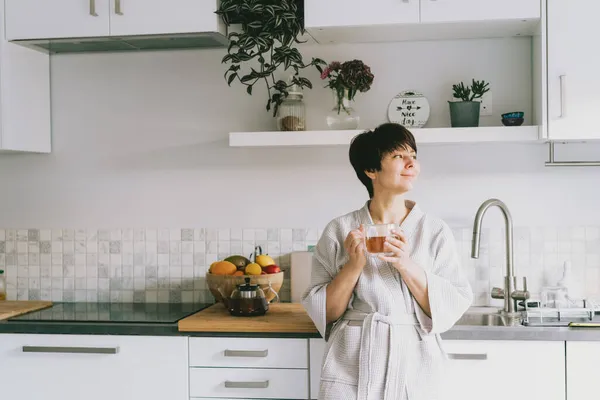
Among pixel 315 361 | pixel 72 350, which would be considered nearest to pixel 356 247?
pixel 315 361

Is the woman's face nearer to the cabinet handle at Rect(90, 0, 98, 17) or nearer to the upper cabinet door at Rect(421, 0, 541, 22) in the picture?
the upper cabinet door at Rect(421, 0, 541, 22)

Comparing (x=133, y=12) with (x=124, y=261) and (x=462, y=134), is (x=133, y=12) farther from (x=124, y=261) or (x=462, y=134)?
(x=462, y=134)

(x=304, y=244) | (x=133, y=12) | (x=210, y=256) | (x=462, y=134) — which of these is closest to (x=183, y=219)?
(x=210, y=256)

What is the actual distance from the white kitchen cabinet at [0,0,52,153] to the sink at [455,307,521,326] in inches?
78.3

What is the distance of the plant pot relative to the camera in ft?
9.93

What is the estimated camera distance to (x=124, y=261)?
11.2 feet

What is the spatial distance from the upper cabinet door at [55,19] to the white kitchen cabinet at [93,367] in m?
1.24

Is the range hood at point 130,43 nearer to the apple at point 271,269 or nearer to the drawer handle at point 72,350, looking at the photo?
the apple at point 271,269

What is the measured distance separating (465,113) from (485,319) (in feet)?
2.71

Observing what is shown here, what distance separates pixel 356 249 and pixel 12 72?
5.97 feet

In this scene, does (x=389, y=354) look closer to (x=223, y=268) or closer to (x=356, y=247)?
(x=356, y=247)

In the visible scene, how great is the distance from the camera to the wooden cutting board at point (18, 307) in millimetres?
3020

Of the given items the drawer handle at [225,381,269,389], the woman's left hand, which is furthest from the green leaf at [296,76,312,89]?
the drawer handle at [225,381,269,389]

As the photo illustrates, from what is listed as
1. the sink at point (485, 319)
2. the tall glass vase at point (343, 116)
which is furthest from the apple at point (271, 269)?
the sink at point (485, 319)
